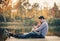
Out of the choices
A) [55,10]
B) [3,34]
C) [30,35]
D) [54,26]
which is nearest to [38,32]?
[30,35]

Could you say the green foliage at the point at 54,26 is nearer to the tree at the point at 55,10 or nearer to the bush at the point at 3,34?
the tree at the point at 55,10

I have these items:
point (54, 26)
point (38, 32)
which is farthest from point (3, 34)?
point (54, 26)

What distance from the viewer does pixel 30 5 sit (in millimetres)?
4168

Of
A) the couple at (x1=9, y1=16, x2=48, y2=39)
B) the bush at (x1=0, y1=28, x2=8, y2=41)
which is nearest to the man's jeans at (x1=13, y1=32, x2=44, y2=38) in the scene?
the couple at (x1=9, y1=16, x2=48, y2=39)

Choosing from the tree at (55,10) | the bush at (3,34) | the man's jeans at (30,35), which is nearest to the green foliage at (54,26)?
the tree at (55,10)

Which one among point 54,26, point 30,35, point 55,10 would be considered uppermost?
point 55,10

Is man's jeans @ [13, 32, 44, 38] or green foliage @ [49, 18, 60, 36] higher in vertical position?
green foliage @ [49, 18, 60, 36]

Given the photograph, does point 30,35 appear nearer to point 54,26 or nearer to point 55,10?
point 54,26

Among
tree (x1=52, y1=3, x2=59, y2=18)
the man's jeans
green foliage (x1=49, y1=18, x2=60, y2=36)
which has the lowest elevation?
the man's jeans

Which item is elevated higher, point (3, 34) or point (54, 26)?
point (54, 26)

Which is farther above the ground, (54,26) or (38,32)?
(54,26)

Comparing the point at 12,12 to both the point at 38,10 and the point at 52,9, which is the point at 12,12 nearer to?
the point at 38,10

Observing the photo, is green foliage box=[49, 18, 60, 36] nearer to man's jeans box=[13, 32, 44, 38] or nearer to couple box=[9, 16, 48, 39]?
couple box=[9, 16, 48, 39]

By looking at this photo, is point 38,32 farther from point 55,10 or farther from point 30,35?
point 55,10
